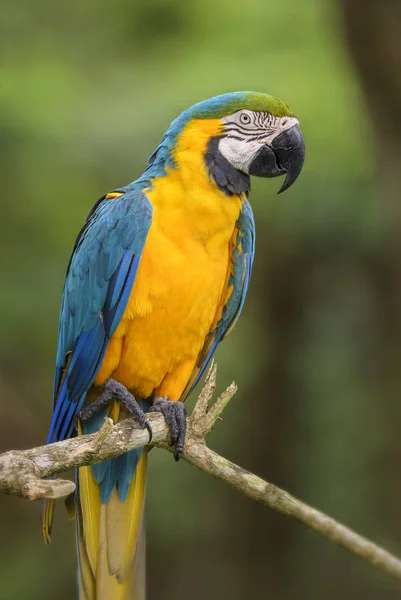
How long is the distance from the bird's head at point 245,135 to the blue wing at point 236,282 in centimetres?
14

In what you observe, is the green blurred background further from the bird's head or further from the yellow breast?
the yellow breast

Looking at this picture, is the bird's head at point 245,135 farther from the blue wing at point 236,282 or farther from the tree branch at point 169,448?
the tree branch at point 169,448

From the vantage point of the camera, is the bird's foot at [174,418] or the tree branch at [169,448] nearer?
the tree branch at [169,448]

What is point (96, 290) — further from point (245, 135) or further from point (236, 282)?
point (245, 135)

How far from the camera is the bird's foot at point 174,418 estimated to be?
2.22 m

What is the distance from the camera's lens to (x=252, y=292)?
180 inches

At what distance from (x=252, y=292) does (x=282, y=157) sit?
7.09 feet

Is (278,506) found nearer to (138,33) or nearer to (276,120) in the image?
(276,120)

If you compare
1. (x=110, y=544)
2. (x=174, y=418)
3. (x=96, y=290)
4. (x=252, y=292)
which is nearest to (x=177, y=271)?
(x=96, y=290)

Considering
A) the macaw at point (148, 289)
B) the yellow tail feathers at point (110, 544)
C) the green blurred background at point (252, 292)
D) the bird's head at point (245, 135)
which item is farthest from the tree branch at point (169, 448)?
the green blurred background at point (252, 292)

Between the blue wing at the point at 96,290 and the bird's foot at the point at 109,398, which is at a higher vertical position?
the blue wing at the point at 96,290

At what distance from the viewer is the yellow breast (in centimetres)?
231

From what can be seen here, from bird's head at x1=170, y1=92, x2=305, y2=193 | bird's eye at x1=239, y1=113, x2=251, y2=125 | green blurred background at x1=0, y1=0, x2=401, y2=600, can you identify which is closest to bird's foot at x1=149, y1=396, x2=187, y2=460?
bird's head at x1=170, y1=92, x2=305, y2=193

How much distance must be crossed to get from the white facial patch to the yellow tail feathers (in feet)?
3.20
